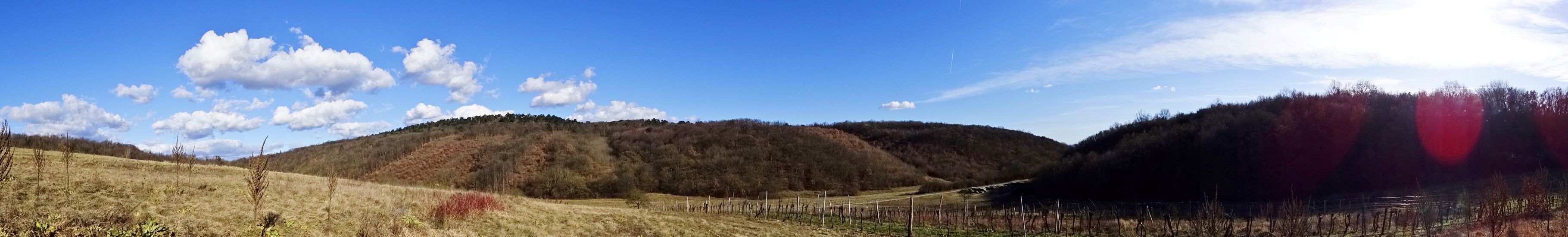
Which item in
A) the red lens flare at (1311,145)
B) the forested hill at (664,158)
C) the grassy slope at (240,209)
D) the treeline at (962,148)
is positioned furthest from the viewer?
the treeline at (962,148)

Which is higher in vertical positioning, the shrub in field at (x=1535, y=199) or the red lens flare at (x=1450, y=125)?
the red lens flare at (x=1450, y=125)

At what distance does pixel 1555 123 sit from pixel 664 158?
51.4 m

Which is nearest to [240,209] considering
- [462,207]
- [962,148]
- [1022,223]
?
[462,207]

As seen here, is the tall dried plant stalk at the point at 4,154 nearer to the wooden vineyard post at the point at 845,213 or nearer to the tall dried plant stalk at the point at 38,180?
the tall dried plant stalk at the point at 38,180

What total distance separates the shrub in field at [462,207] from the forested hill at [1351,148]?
31.9m

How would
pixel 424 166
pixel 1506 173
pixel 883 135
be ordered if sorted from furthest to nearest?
1. pixel 883 135
2. pixel 424 166
3. pixel 1506 173

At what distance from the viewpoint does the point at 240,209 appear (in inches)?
514

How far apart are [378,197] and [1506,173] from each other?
1670 inches

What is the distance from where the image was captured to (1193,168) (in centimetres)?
3744

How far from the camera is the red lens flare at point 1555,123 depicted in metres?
30.6

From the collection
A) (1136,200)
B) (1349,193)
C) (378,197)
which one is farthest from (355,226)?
(1349,193)

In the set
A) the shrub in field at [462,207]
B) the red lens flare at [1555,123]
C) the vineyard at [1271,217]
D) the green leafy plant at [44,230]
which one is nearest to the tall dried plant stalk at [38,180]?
the green leafy plant at [44,230]

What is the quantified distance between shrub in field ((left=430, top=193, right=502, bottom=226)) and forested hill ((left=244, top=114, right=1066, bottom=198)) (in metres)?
29.1

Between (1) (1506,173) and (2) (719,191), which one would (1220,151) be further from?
(2) (719,191)
